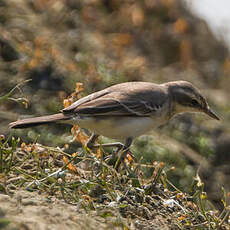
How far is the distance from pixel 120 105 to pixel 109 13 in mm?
7846

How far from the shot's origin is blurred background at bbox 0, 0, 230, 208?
25.7 feet

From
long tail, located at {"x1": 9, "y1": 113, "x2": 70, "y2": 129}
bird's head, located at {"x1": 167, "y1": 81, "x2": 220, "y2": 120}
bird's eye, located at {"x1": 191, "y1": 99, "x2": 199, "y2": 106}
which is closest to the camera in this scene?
long tail, located at {"x1": 9, "y1": 113, "x2": 70, "y2": 129}

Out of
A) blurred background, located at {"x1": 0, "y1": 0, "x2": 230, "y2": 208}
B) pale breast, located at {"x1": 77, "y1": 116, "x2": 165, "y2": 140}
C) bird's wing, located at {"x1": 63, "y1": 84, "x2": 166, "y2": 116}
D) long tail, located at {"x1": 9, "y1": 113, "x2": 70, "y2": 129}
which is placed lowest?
blurred background, located at {"x1": 0, "y1": 0, "x2": 230, "y2": 208}

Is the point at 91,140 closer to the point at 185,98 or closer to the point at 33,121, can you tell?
the point at 33,121

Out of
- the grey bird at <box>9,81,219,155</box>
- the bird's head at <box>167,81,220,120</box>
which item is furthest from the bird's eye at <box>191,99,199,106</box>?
the grey bird at <box>9,81,219,155</box>

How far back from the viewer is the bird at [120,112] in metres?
5.73

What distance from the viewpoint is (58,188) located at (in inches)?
187

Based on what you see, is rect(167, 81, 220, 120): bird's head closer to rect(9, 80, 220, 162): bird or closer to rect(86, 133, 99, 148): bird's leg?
rect(9, 80, 220, 162): bird

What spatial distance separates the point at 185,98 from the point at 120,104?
134 cm

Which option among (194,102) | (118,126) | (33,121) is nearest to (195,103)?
(194,102)

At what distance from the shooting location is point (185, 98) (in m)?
7.08

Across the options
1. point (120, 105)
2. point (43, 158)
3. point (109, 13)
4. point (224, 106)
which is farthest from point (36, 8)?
point (43, 158)

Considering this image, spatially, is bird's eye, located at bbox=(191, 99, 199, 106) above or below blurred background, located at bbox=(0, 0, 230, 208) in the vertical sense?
above

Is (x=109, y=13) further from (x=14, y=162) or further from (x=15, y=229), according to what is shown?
(x=15, y=229)
